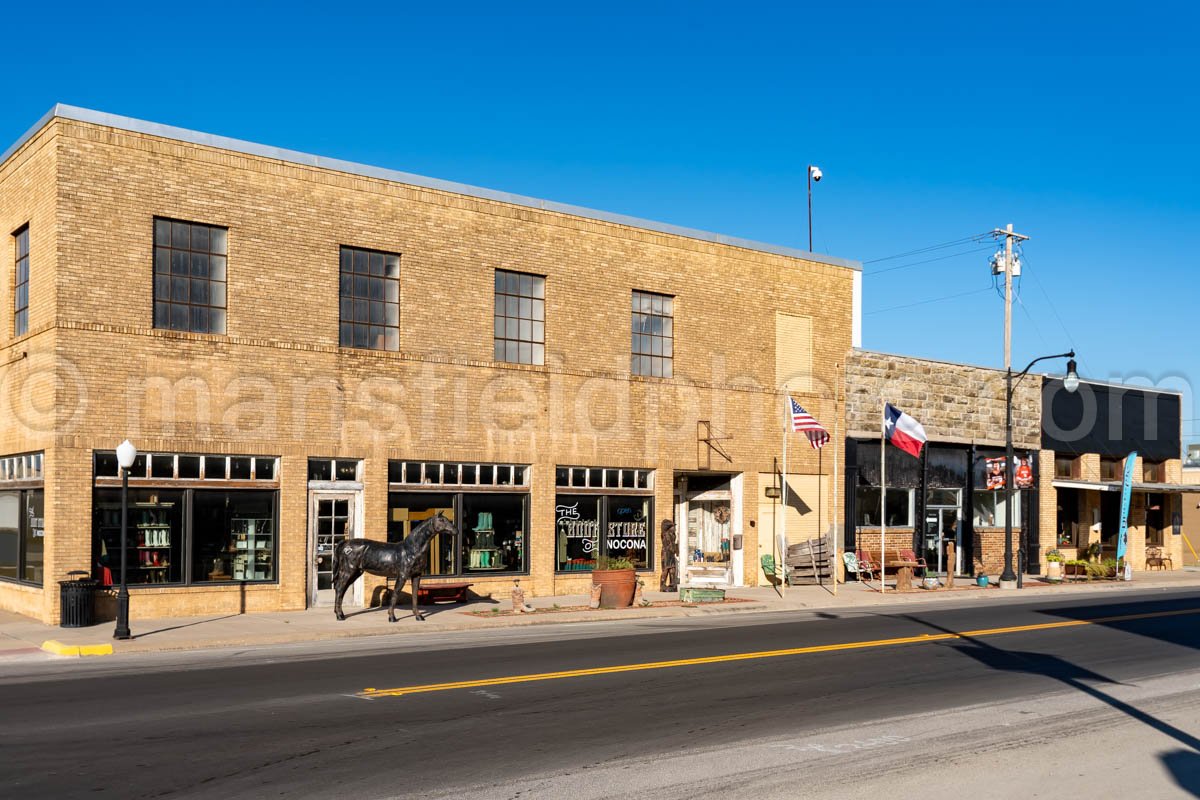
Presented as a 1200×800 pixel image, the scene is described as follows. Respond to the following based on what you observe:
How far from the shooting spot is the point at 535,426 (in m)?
28.3

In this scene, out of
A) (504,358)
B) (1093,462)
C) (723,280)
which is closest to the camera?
(504,358)

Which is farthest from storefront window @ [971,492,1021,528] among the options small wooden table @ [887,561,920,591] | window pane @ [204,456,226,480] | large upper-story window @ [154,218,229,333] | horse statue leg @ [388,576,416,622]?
large upper-story window @ [154,218,229,333]

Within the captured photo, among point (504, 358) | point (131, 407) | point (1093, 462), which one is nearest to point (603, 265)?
point (504, 358)

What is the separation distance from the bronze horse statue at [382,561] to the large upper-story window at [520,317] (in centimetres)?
638

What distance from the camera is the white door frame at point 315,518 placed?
2461 centimetres

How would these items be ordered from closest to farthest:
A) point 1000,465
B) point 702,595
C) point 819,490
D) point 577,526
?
1. point 702,595
2. point 577,526
3. point 819,490
4. point 1000,465

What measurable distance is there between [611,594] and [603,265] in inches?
343

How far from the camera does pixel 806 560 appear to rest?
108 ft

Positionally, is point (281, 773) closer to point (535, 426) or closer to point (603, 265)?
point (535, 426)

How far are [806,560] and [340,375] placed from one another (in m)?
14.8

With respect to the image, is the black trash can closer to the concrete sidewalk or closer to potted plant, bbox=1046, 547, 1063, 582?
the concrete sidewalk

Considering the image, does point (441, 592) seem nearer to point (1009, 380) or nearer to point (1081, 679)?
point (1081, 679)

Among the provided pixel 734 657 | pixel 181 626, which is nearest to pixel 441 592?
pixel 181 626

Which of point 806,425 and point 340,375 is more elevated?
point 340,375
